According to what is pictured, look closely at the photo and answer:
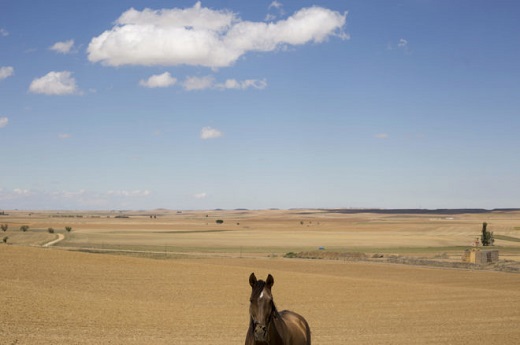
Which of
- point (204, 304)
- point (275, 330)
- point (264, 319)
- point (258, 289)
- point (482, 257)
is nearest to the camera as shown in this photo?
point (264, 319)

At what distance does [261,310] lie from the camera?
9.38 m

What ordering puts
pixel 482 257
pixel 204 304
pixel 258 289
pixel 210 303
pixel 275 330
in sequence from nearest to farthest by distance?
1. pixel 258 289
2. pixel 275 330
3. pixel 204 304
4. pixel 210 303
5. pixel 482 257

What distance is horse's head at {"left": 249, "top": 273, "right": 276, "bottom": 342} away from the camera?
9242 millimetres

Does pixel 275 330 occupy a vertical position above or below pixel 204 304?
above

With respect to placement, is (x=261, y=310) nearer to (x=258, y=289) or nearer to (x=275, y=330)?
(x=258, y=289)

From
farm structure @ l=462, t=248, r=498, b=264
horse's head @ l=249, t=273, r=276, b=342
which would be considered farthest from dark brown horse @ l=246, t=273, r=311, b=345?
farm structure @ l=462, t=248, r=498, b=264

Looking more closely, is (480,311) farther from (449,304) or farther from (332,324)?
(332,324)

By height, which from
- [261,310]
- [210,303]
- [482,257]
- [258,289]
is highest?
[258,289]

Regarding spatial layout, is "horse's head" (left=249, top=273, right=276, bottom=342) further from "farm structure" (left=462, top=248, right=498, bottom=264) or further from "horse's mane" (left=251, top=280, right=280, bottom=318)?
"farm structure" (left=462, top=248, right=498, bottom=264)

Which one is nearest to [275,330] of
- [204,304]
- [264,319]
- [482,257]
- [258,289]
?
[264,319]

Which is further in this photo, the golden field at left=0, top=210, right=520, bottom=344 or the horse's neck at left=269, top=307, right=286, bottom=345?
the golden field at left=0, top=210, right=520, bottom=344

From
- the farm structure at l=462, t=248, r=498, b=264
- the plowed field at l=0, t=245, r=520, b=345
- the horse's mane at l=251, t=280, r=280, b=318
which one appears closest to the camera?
the horse's mane at l=251, t=280, r=280, b=318

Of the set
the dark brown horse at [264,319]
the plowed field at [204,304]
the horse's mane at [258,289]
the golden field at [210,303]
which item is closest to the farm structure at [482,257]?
the golden field at [210,303]

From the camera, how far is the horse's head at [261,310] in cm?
924
